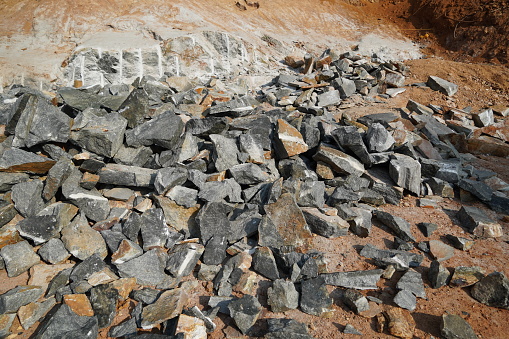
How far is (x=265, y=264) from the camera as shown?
10.6 feet

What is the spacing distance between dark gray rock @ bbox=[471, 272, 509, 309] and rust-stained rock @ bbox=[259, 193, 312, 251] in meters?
1.74

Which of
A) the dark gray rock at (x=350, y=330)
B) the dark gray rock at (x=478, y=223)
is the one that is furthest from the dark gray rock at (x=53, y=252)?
the dark gray rock at (x=478, y=223)

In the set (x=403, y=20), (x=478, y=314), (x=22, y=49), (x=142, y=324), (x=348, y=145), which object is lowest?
(x=22, y=49)

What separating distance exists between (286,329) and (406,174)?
3119mm

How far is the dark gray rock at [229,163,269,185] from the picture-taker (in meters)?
4.14

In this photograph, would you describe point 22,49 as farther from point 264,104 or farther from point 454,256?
point 454,256

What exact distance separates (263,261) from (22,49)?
9273mm

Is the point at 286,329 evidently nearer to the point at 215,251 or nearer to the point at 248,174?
the point at 215,251

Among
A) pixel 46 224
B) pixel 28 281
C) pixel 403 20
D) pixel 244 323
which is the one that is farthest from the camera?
pixel 403 20

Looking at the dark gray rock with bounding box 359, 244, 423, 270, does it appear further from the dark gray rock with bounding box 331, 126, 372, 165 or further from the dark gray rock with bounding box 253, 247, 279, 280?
the dark gray rock with bounding box 331, 126, 372, 165

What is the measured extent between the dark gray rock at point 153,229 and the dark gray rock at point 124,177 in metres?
0.53

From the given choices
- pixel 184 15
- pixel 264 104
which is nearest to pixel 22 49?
pixel 184 15

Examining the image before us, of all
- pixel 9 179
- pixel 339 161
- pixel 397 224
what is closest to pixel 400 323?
pixel 397 224

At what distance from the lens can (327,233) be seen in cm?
375
